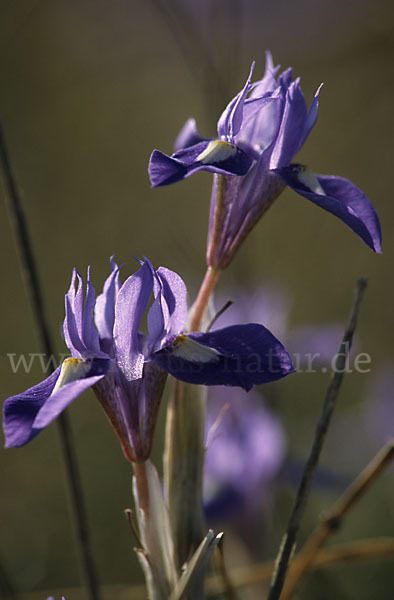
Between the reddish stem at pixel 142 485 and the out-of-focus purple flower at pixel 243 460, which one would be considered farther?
the out-of-focus purple flower at pixel 243 460

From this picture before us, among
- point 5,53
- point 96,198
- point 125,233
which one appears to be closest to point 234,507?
point 125,233

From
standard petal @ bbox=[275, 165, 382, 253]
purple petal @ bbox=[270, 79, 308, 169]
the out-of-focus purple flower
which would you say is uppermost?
purple petal @ bbox=[270, 79, 308, 169]

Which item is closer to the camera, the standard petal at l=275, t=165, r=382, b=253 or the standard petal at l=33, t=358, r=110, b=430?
the standard petal at l=33, t=358, r=110, b=430

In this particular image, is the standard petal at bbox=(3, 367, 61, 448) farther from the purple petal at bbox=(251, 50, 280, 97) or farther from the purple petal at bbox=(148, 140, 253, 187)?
the purple petal at bbox=(251, 50, 280, 97)

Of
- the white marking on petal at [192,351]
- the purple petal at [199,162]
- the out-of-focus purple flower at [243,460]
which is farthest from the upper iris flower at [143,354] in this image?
the out-of-focus purple flower at [243,460]

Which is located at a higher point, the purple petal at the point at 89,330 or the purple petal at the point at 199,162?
the purple petal at the point at 199,162

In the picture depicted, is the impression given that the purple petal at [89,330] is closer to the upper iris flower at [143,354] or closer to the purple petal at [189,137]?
the upper iris flower at [143,354]

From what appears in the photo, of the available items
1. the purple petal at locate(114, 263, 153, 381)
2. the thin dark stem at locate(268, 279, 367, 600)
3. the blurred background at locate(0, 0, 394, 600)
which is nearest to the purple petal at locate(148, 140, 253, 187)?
the purple petal at locate(114, 263, 153, 381)
